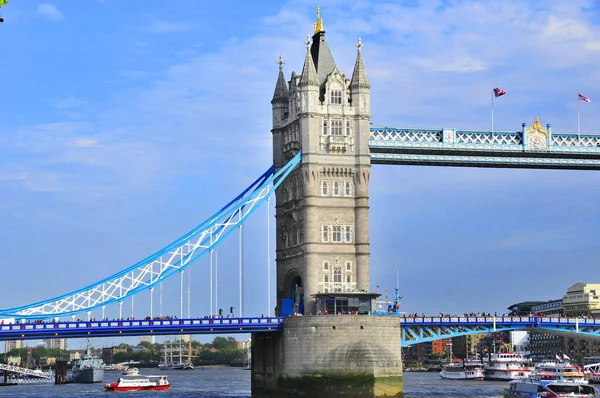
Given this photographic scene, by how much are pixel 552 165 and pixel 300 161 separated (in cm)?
2517

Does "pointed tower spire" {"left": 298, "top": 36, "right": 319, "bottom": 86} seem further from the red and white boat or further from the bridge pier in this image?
the red and white boat

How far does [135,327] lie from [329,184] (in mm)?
20828

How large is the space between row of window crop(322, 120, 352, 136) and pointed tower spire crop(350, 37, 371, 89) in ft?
11.5

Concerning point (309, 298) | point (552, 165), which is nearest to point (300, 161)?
point (309, 298)

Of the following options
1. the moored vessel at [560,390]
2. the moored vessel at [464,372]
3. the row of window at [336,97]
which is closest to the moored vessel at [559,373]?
the moored vessel at [560,390]

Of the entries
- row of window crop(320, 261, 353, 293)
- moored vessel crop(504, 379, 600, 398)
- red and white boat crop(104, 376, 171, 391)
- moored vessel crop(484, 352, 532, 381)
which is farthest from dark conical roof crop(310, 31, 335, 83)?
moored vessel crop(484, 352, 532, 381)

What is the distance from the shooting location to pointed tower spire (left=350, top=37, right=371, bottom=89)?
96.4 metres

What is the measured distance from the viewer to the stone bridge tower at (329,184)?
94250 mm

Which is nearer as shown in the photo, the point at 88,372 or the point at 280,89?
the point at 280,89

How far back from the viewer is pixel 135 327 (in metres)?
87.1

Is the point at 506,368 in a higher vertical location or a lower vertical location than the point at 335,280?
lower

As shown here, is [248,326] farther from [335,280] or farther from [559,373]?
[559,373]

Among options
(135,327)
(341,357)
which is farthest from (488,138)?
(135,327)

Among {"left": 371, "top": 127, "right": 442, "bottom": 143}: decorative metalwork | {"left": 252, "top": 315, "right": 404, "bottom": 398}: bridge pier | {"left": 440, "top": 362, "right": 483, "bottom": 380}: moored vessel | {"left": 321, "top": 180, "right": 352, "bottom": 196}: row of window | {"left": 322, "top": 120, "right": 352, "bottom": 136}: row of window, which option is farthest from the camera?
{"left": 440, "top": 362, "right": 483, "bottom": 380}: moored vessel
